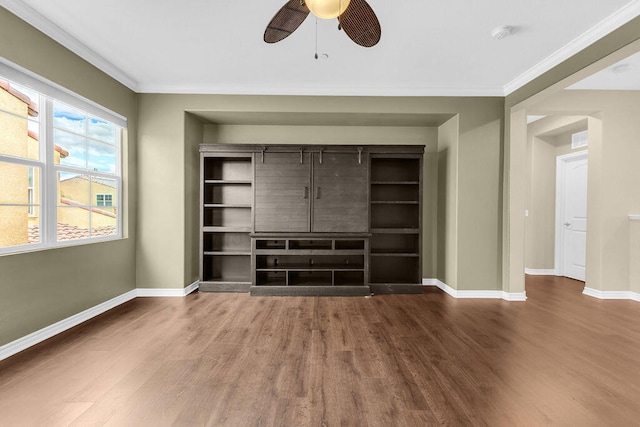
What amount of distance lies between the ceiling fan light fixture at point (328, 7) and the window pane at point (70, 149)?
2.74m

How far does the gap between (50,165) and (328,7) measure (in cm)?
281

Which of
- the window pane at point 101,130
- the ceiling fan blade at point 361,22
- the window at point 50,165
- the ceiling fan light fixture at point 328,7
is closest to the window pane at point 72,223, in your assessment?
the window at point 50,165

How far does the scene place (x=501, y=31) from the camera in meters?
2.56

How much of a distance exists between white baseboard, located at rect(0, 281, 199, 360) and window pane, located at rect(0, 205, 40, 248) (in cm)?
78

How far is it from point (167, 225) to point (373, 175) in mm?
2969

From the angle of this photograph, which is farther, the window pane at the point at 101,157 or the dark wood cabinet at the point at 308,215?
the dark wood cabinet at the point at 308,215

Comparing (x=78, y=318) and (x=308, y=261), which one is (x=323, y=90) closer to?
(x=308, y=261)

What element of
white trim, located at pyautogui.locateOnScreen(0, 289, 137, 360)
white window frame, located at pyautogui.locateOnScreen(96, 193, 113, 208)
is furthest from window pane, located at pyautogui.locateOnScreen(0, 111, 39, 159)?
white trim, located at pyautogui.locateOnScreen(0, 289, 137, 360)

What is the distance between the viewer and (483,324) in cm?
299

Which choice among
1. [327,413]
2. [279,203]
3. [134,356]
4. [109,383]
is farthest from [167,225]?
[327,413]

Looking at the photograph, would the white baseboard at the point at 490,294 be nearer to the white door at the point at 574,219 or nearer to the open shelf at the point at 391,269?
the open shelf at the point at 391,269

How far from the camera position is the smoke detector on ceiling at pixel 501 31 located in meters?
2.54

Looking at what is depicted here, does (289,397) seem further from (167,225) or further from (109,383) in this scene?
(167,225)

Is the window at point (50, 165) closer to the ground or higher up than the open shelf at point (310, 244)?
higher up
